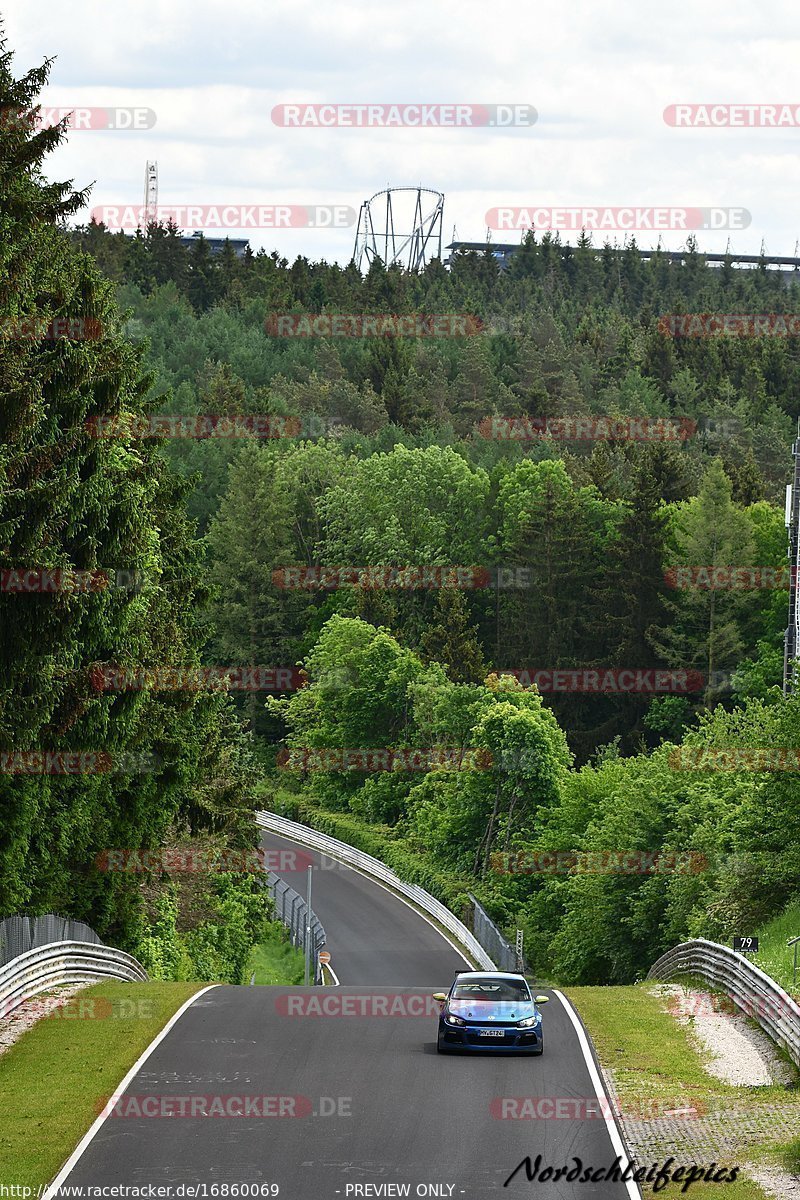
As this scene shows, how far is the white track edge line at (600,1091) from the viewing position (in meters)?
16.4

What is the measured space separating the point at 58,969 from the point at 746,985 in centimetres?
1165

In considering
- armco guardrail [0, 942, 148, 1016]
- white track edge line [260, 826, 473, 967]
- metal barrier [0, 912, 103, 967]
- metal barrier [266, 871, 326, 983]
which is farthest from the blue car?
white track edge line [260, 826, 473, 967]

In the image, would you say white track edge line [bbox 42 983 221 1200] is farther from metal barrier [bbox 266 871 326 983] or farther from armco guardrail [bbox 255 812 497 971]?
armco guardrail [bbox 255 812 497 971]

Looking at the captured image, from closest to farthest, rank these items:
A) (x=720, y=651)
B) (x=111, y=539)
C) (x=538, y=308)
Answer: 1. (x=111, y=539)
2. (x=720, y=651)
3. (x=538, y=308)

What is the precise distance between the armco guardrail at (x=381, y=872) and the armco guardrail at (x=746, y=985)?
73.1ft

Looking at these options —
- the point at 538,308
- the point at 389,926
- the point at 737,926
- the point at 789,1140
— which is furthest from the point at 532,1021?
the point at 538,308

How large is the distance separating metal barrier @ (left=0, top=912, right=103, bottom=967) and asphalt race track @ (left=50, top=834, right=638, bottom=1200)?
3.01 m

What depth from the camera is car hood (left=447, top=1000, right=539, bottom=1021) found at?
22516mm

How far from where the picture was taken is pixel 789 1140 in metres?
17.8

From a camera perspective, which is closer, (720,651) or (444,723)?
(444,723)

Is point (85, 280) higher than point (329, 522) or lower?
higher

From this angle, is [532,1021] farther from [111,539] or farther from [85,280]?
[85,280]

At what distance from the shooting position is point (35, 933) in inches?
1126

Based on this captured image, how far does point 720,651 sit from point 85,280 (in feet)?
214
